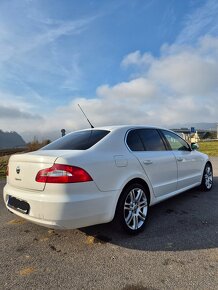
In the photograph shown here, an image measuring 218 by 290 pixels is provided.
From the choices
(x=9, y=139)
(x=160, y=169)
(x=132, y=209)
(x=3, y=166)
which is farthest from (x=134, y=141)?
(x=9, y=139)

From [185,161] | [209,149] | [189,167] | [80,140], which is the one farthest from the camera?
[209,149]

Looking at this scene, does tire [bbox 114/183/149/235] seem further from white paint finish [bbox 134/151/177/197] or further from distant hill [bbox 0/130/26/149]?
distant hill [bbox 0/130/26/149]

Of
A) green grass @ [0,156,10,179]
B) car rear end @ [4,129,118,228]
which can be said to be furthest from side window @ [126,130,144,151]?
green grass @ [0,156,10,179]

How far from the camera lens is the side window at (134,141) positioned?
13.9 ft

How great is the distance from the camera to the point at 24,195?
3.54m

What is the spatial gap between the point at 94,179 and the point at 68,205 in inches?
17.7

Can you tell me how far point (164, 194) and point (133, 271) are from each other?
198 centimetres

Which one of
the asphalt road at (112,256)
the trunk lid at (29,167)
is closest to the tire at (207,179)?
the asphalt road at (112,256)

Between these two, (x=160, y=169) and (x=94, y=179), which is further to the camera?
(x=160, y=169)

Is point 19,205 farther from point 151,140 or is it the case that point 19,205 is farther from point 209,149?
point 209,149

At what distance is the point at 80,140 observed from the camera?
4.17 meters

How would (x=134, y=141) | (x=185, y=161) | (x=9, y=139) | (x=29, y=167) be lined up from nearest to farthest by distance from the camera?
1. (x=29, y=167)
2. (x=134, y=141)
3. (x=185, y=161)
4. (x=9, y=139)

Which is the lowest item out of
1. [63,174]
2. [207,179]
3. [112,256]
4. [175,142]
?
[112,256]

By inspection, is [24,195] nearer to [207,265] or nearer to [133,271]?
[133,271]
